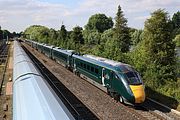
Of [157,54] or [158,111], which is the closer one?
[158,111]

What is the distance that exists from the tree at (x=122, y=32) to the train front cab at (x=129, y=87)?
38.3 m

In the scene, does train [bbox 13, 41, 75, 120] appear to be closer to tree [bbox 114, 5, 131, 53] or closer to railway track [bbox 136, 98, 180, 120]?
railway track [bbox 136, 98, 180, 120]

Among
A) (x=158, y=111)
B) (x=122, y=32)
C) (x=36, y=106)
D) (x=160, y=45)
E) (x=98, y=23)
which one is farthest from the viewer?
(x=98, y=23)

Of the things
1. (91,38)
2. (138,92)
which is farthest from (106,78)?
(91,38)

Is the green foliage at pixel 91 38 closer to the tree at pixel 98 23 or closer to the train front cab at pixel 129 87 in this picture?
the tree at pixel 98 23

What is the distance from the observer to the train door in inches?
826

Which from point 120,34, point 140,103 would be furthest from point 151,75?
point 120,34

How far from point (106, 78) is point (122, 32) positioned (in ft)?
132

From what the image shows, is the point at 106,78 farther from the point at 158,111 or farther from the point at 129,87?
the point at 158,111

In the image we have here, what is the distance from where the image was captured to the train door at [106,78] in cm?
2098

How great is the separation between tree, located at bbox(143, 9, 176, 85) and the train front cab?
8.18m

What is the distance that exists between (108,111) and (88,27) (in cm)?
12796

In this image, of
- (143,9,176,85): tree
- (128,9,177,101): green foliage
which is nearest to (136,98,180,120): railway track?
(128,9,177,101): green foliage

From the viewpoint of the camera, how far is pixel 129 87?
720 inches
